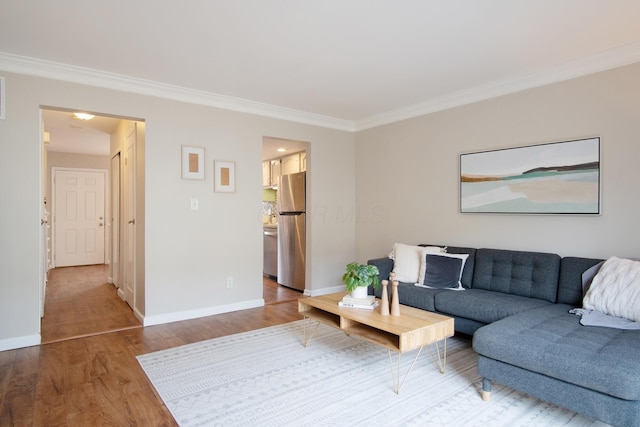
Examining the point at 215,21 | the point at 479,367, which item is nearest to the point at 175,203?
the point at 215,21

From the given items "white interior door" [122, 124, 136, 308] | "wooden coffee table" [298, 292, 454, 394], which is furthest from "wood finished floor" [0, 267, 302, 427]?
"wooden coffee table" [298, 292, 454, 394]

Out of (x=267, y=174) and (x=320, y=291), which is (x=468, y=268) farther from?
(x=267, y=174)

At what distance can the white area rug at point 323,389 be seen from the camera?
2000 millimetres

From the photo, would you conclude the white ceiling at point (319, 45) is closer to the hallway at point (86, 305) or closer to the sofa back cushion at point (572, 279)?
the sofa back cushion at point (572, 279)

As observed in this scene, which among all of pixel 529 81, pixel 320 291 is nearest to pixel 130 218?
pixel 320 291

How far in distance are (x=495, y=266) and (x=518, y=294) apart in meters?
0.32

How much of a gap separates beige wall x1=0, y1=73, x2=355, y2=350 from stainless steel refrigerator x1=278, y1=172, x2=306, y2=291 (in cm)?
28

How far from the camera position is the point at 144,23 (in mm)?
2408

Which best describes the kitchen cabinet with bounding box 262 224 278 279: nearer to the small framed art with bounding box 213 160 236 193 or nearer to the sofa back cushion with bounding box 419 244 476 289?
the small framed art with bounding box 213 160 236 193

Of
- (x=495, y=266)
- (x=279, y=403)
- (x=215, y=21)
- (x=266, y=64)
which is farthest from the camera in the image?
(x=495, y=266)

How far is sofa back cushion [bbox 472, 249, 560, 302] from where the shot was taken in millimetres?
3006

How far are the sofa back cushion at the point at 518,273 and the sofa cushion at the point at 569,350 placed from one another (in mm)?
536

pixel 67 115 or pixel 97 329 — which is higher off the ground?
pixel 67 115

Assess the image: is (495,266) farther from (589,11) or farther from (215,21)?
(215,21)
